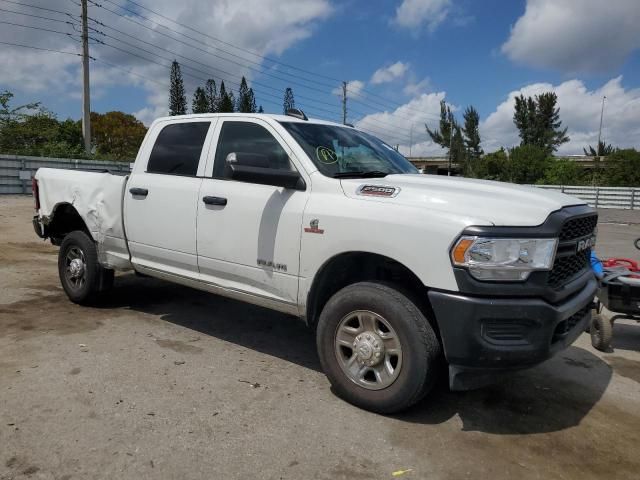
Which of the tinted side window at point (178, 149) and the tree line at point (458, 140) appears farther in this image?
the tree line at point (458, 140)

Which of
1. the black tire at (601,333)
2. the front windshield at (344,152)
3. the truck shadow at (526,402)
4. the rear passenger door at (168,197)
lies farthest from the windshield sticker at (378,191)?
the black tire at (601,333)

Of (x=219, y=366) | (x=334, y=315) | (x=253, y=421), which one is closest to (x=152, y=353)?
(x=219, y=366)

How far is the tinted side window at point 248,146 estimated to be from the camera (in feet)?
13.3

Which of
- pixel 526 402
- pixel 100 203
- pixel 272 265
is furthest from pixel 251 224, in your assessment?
pixel 526 402

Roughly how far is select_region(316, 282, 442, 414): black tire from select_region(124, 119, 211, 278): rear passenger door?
1.56m

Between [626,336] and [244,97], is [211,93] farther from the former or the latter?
[626,336]

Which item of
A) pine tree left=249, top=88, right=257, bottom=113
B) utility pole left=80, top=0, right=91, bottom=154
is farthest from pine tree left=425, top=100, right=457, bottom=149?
utility pole left=80, top=0, right=91, bottom=154

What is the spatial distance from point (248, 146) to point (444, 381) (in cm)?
246

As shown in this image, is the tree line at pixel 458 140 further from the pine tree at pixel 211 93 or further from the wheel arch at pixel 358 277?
the wheel arch at pixel 358 277

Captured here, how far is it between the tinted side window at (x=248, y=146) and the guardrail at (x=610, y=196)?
1147 inches

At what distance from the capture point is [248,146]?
4.32 metres

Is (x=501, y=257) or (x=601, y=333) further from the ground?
(x=501, y=257)

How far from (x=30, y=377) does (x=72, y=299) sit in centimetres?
210

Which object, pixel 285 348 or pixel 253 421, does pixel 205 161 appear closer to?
pixel 285 348
